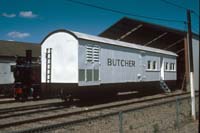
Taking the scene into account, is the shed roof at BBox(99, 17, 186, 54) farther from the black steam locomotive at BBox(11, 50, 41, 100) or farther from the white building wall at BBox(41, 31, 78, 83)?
the white building wall at BBox(41, 31, 78, 83)

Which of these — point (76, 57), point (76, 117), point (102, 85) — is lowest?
point (76, 117)

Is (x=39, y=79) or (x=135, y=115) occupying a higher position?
(x=39, y=79)

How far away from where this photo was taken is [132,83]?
20766 millimetres

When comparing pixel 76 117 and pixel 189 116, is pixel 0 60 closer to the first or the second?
pixel 76 117

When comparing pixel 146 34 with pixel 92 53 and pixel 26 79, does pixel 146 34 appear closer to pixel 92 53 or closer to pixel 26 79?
pixel 92 53

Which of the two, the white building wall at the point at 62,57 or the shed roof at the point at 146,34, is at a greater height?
the shed roof at the point at 146,34

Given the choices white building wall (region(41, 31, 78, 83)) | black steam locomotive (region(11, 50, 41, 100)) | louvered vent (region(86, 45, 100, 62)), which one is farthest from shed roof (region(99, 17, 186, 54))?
white building wall (region(41, 31, 78, 83))

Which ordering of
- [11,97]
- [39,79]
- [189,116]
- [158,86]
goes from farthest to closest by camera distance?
[158,86] → [11,97] → [39,79] → [189,116]

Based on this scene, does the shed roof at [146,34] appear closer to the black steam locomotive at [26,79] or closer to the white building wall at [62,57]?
the black steam locomotive at [26,79]

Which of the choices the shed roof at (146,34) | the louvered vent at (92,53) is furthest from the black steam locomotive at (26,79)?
the shed roof at (146,34)

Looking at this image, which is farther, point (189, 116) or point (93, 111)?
point (93, 111)

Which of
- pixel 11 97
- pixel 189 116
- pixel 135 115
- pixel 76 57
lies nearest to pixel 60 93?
pixel 76 57

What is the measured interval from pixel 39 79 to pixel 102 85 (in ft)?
14.2

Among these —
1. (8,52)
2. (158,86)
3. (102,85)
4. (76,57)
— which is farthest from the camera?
(8,52)
